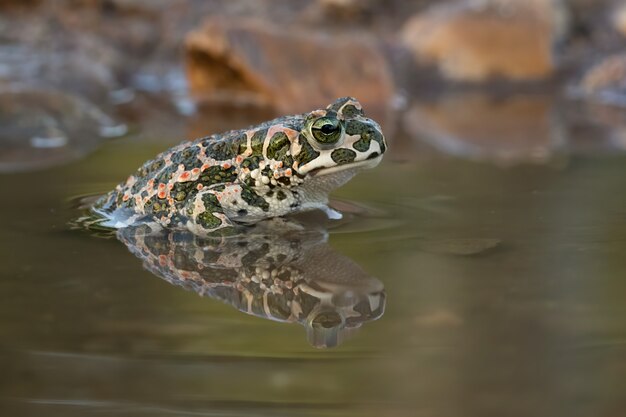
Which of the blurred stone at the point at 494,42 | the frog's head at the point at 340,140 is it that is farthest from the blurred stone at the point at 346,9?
the frog's head at the point at 340,140

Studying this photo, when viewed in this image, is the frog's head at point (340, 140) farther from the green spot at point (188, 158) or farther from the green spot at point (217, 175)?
the green spot at point (188, 158)

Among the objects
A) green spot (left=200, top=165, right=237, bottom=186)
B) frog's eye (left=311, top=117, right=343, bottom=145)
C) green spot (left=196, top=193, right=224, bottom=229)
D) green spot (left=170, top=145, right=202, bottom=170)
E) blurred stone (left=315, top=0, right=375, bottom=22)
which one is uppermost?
blurred stone (left=315, top=0, right=375, bottom=22)

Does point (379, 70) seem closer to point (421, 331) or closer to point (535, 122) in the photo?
point (535, 122)

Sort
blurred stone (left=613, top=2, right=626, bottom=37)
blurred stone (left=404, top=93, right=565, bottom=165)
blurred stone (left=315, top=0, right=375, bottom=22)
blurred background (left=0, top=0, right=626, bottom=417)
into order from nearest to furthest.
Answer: blurred background (left=0, top=0, right=626, bottom=417) → blurred stone (left=404, top=93, right=565, bottom=165) → blurred stone (left=613, top=2, right=626, bottom=37) → blurred stone (left=315, top=0, right=375, bottom=22)

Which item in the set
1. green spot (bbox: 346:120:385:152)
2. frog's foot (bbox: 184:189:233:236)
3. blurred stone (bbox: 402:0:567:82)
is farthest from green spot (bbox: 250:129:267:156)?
blurred stone (bbox: 402:0:567:82)

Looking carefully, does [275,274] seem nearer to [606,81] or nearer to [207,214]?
[207,214]

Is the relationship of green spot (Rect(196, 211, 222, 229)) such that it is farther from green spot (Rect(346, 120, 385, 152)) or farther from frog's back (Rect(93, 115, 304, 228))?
green spot (Rect(346, 120, 385, 152))

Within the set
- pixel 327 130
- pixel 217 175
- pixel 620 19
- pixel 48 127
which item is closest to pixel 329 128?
pixel 327 130
